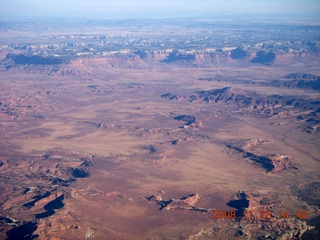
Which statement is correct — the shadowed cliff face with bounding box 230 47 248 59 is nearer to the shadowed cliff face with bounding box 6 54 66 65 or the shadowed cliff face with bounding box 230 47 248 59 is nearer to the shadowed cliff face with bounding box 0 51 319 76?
the shadowed cliff face with bounding box 0 51 319 76

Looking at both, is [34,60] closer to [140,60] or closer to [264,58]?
[140,60]

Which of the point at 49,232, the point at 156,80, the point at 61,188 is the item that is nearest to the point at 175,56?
the point at 156,80

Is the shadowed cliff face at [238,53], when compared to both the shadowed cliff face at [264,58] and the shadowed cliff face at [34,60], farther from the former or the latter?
the shadowed cliff face at [34,60]

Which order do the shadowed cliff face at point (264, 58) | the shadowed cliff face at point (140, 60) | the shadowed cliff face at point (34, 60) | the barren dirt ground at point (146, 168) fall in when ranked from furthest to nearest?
the shadowed cliff face at point (264, 58) < the shadowed cliff face at point (34, 60) < the shadowed cliff face at point (140, 60) < the barren dirt ground at point (146, 168)

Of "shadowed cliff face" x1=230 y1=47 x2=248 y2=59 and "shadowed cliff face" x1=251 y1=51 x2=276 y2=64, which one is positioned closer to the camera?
"shadowed cliff face" x1=251 y1=51 x2=276 y2=64
